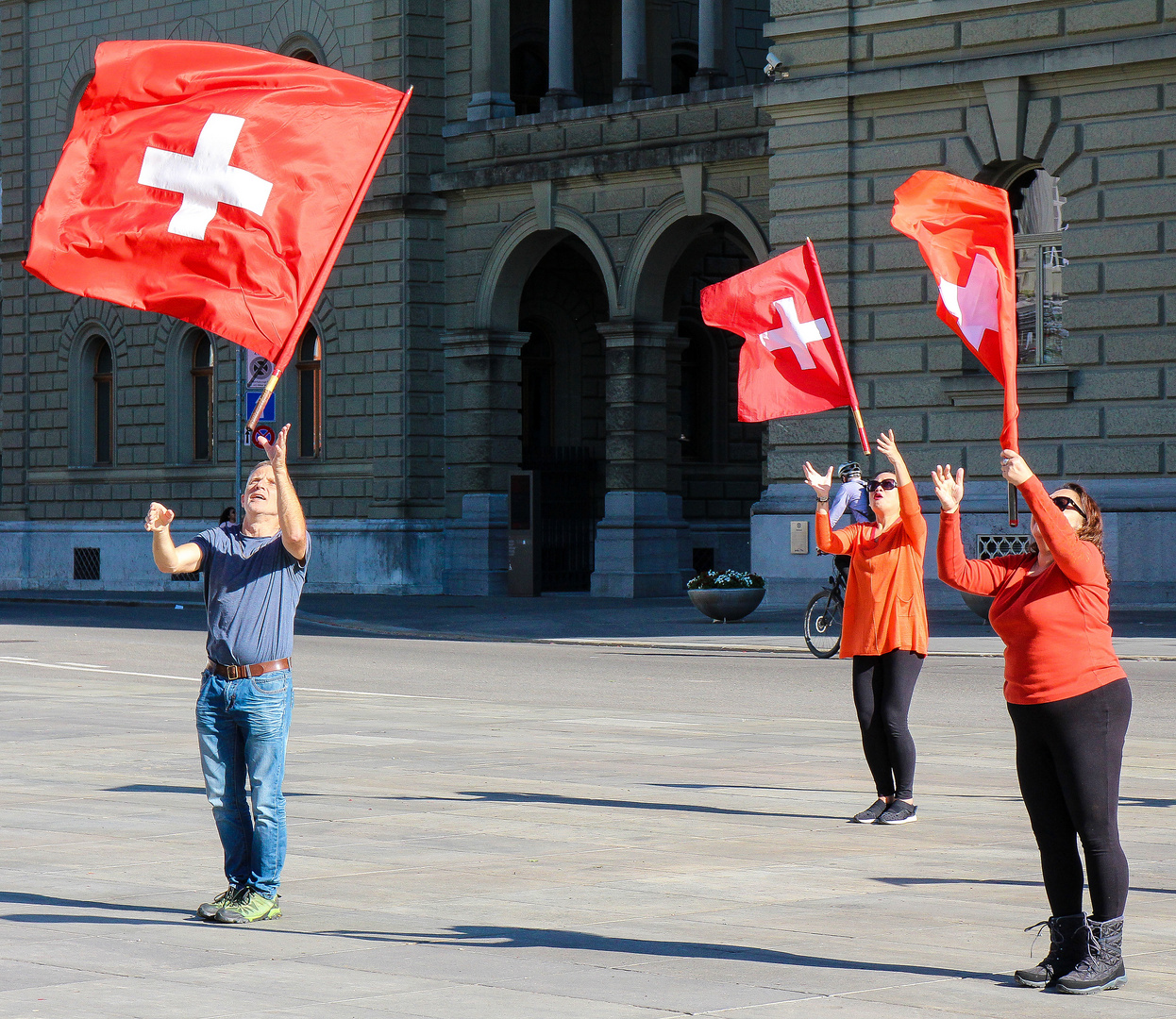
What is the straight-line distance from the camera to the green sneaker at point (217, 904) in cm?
800

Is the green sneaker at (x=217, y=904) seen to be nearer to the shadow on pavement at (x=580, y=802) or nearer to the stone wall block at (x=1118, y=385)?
the shadow on pavement at (x=580, y=802)

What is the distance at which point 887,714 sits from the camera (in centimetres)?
1105

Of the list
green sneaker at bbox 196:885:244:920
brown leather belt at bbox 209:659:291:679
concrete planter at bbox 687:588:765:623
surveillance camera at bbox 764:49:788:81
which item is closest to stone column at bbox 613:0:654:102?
surveillance camera at bbox 764:49:788:81

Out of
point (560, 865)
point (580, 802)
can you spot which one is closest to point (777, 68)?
point (580, 802)

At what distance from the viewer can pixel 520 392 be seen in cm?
3809

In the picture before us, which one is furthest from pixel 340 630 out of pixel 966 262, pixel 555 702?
pixel 966 262

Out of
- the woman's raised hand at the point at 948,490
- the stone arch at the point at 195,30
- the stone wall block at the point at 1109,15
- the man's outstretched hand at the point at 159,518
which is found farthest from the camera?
the stone arch at the point at 195,30

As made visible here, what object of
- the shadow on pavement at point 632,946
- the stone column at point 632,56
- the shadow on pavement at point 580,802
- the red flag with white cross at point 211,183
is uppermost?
the stone column at point 632,56

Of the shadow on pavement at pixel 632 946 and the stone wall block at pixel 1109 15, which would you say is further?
the stone wall block at pixel 1109 15

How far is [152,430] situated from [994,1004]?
35901mm

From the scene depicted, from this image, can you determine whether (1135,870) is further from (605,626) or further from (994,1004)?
(605,626)

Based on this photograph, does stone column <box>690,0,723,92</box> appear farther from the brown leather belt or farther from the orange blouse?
the brown leather belt

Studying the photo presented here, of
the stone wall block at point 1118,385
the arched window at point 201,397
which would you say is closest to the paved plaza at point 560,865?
the stone wall block at point 1118,385

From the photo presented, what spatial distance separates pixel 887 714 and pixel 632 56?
25.6m
